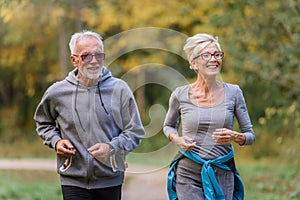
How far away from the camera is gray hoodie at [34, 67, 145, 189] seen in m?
4.93

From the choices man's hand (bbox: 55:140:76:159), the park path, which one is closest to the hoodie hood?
man's hand (bbox: 55:140:76:159)

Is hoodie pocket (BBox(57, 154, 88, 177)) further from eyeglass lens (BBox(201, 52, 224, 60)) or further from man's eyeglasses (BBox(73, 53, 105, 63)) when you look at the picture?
eyeglass lens (BBox(201, 52, 224, 60))

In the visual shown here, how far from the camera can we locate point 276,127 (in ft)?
64.1

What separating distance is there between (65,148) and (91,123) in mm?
270

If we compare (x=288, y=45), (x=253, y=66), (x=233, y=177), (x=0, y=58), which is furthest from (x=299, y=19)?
(x=0, y=58)

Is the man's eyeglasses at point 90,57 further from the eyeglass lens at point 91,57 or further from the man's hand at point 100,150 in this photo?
the man's hand at point 100,150

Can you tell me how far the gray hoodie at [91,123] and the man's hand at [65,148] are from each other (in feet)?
0.23

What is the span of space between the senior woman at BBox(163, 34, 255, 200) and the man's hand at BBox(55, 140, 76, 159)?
804 mm

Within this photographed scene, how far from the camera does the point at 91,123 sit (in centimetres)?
495

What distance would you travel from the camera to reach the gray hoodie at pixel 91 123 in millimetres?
4934

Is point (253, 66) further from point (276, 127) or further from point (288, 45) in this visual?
point (276, 127)

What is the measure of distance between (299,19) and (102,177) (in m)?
5.61

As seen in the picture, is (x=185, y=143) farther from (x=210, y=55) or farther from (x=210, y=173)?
(x=210, y=55)

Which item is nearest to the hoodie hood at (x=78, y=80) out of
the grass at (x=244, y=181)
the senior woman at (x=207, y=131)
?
the senior woman at (x=207, y=131)
